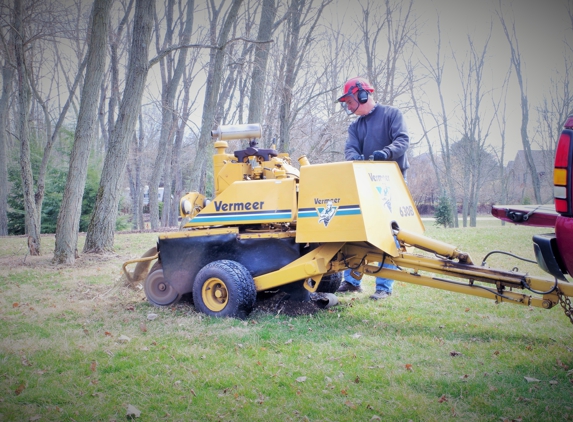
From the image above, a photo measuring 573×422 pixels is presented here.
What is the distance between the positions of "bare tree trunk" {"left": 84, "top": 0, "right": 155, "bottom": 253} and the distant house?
13.4m

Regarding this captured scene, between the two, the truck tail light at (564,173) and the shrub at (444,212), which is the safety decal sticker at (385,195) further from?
the shrub at (444,212)

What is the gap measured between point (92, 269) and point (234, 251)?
14.4ft

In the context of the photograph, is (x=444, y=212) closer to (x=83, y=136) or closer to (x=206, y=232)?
(x=83, y=136)

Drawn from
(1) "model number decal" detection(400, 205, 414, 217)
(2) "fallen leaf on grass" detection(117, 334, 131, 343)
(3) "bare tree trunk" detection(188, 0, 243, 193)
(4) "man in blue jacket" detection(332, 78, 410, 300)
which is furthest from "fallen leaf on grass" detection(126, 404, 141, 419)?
(3) "bare tree trunk" detection(188, 0, 243, 193)

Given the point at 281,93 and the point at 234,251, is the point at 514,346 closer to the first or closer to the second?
the point at 234,251

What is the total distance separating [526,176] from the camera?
26656 mm

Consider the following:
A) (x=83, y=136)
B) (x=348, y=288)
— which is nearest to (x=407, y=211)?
(x=348, y=288)

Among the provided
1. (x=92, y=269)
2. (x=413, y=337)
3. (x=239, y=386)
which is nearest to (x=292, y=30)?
(x=92, y=269)

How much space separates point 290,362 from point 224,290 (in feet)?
5.26

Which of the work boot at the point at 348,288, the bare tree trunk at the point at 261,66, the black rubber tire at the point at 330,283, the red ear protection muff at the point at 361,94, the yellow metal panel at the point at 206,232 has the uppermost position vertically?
the bare tree trunk at the point at 261,66

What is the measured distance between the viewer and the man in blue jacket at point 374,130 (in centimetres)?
601

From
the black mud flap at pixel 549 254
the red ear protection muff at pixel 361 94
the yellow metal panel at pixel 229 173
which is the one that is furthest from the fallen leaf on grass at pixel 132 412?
the red ear protection muff at pixel 361 94

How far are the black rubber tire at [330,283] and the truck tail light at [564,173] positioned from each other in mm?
3799

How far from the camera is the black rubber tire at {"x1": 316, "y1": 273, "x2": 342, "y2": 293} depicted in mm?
6480
